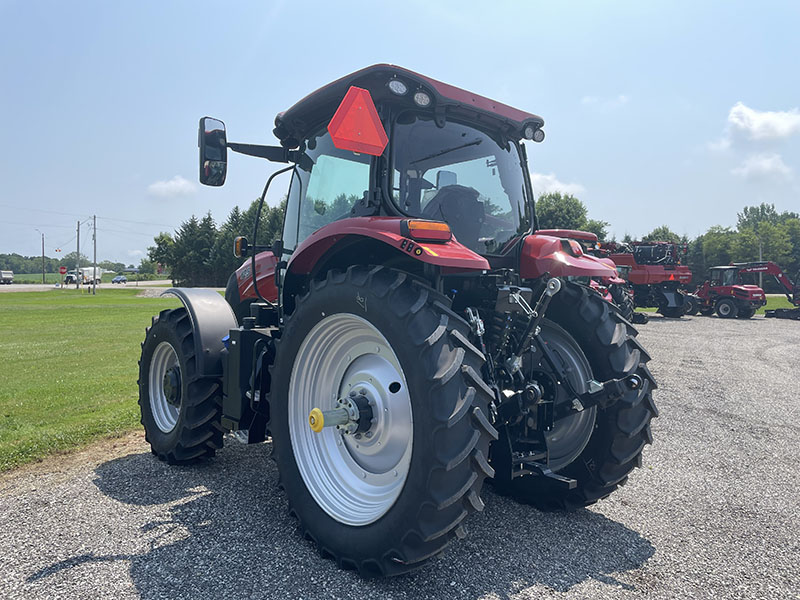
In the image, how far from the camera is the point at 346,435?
321cm

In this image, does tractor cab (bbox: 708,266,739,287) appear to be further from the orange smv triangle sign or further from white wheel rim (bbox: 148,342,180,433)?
the orange smv triangle sign

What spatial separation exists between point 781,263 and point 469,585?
7108 centimetres

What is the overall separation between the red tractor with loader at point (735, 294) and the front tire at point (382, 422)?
25040 millimetres

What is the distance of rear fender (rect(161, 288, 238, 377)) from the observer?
13.8 feet

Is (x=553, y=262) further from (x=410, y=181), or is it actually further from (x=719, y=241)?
(x=719, y=241)

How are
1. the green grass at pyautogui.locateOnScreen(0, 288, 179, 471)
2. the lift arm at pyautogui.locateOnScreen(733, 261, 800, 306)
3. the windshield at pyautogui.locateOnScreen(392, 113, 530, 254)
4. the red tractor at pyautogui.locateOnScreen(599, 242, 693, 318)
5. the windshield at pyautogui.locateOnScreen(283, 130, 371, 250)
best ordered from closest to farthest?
the windshield at pyautogui.locateOnScreen(392, 113, 530, 254) → the windshield at pyautogui.locateOnScreen(283, 130, 371, 250) → the green grass at pyautogui.locateOnScreen(0, 288, 179, 471) → the red tractor at pyautogui.locateOnScreen(599, 242, 693, 318) → the lift arm at pyautogui.locateOnScreen(733, 261, 800, 306)

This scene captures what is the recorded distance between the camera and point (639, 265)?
2308cm

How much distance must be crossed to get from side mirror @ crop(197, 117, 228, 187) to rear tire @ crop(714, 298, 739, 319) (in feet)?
83.1

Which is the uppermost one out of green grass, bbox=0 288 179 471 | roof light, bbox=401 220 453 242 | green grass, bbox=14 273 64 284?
roof light, bbox=401 220 453 242

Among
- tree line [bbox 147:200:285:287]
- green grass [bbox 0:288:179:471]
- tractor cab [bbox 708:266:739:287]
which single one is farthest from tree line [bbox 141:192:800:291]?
green grass [bbox 0:288:179:471]

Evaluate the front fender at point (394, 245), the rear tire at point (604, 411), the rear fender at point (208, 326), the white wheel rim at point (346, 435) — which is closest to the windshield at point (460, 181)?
the front fender at point (394, 245)

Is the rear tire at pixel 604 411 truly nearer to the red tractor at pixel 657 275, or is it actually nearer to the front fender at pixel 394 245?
the front fender at pixel 394 245

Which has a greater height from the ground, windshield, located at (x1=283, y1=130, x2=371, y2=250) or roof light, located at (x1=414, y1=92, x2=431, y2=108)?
roof light, located at (x1=414, y1=92, x2=431, y2=108)

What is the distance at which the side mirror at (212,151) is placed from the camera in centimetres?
375
